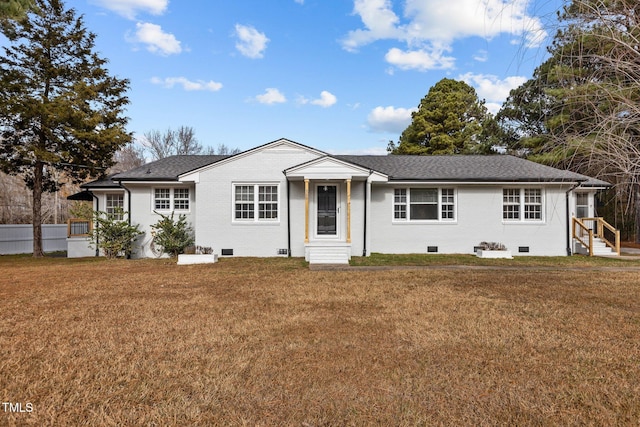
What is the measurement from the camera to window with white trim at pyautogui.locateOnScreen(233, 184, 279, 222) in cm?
1370

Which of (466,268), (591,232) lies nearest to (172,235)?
(466,268)

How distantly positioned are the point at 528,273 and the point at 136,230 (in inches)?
535

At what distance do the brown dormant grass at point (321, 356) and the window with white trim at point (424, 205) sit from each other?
6.87 metres

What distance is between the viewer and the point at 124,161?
3944cm

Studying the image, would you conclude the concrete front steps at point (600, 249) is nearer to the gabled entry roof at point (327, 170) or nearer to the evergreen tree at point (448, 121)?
the gabled entry roof at point (327, 170)

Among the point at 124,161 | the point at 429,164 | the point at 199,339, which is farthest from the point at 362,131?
the point at 124,161

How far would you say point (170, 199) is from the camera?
14383 mm

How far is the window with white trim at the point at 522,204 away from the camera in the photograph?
14.3 m

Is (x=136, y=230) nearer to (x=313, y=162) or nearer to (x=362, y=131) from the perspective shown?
(x=313, y=162)

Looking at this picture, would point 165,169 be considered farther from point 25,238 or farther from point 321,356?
point 321,356

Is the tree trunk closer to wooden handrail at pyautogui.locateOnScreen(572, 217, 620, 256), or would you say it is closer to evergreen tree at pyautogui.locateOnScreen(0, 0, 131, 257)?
evergreen tree at pyautogui.locateOnScreen(0, 0, 131, 257)

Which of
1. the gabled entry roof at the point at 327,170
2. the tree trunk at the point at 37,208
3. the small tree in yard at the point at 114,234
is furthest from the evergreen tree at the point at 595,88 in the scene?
the tree trunk at the point at 37,208

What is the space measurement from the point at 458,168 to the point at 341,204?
18.4 ft

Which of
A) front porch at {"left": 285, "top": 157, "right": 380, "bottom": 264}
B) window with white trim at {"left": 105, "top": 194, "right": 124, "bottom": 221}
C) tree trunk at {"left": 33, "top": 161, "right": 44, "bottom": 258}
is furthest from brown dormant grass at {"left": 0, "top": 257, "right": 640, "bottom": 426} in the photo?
tree trunk at {"left": 33, "top": 161, "right": 44, "bottom": 258}
